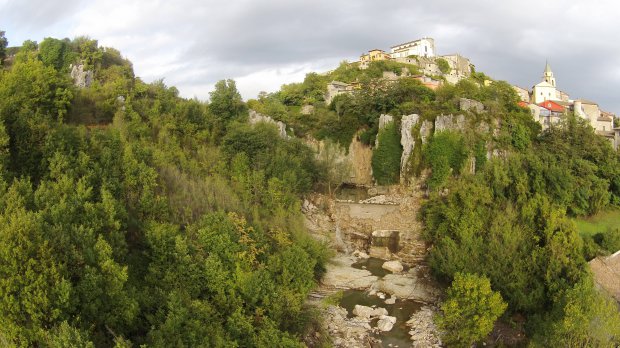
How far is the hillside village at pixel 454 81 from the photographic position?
47.9m

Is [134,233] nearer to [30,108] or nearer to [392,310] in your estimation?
[30,108]

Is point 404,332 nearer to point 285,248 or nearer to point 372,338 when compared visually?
point 372,338

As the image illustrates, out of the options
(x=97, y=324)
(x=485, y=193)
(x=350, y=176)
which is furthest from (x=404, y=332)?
(x=350, y=176)

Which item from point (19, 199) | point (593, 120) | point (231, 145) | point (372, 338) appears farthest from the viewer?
point (593, 120)

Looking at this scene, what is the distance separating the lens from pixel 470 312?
17391 millimetres

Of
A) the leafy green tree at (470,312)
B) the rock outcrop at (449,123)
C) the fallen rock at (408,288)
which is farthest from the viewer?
the rock outcrop at (449,123)

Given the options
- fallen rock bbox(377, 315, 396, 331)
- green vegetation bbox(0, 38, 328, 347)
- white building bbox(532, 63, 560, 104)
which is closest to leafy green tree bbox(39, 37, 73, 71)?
green vegetation bbox(0, 38, 328, 347)

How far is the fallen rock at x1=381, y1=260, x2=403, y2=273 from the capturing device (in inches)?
1081

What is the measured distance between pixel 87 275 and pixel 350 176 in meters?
29.4

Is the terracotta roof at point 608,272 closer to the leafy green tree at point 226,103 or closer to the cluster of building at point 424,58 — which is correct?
the leafy green tree at point 226,103

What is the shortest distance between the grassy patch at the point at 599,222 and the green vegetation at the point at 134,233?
54.8 ft

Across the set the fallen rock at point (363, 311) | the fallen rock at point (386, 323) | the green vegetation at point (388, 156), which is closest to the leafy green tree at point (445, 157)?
the green vegetation at point (388, 156)

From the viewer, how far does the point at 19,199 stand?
15.2 m

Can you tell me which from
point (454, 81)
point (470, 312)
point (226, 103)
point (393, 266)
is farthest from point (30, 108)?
point (454, 81)
